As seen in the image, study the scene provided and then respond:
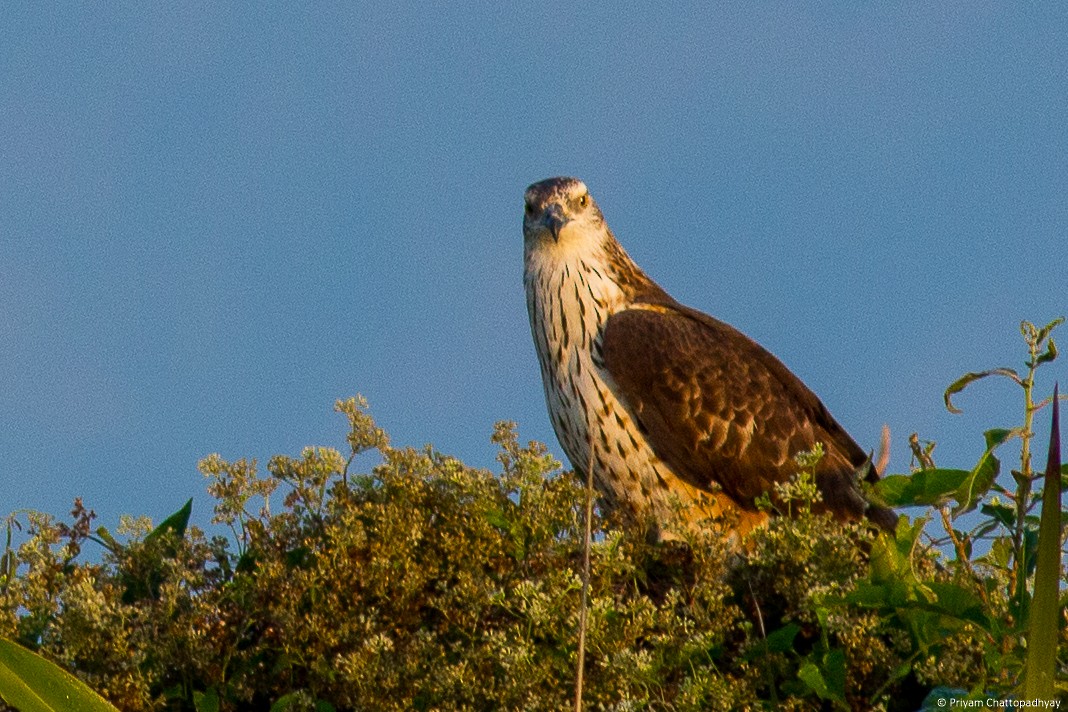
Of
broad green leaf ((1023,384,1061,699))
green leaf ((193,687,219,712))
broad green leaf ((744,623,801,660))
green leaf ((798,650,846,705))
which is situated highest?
broad green leaf ((744,623,801,660))

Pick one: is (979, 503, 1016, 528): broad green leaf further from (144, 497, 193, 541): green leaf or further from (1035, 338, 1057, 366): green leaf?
(144, 497, 193, 541): green leaf

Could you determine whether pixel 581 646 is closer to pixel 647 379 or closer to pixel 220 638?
pixel 220 638

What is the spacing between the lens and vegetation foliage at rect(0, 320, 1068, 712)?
414 cm

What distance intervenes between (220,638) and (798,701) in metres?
1.77

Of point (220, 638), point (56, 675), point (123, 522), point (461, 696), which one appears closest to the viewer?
point (56, 675)

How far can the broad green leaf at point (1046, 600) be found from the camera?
237 centimetres

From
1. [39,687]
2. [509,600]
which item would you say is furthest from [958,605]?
[39,687]

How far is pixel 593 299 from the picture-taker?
7.10 m

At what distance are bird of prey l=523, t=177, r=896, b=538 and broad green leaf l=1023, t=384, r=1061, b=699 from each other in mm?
3733

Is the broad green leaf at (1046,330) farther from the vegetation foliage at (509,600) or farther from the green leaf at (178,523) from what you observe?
the green leaf at (178,523)

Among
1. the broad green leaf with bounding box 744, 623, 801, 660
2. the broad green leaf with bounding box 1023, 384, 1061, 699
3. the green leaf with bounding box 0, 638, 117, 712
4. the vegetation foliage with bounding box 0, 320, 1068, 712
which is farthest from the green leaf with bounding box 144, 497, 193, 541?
the broad green leaf with bounding box 1023, 384, 1061, 699

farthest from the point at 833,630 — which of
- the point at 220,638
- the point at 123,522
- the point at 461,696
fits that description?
the point at 123,522

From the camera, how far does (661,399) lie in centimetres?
668

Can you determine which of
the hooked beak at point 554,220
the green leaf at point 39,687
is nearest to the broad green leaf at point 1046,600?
the green leaf at point 39,687
